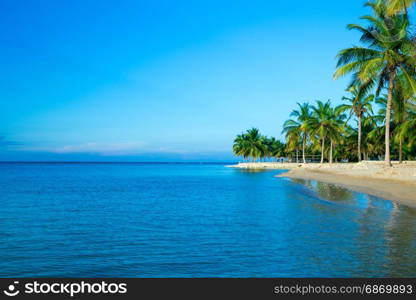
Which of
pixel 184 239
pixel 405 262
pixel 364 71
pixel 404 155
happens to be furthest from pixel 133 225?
pixel 404 155

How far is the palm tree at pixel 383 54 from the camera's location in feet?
83.3

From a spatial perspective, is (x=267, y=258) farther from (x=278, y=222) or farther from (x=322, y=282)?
(x=278, y=222)

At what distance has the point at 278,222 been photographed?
11188 mm

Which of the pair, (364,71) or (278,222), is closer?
(278,222)

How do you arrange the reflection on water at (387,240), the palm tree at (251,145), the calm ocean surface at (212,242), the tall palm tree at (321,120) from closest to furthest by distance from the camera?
1. the reflection on water at (387,240)
2. the calm ocean surface at (212,242)
3. the tall palm tree at (321,120)
4. the palm tree at (251,145)

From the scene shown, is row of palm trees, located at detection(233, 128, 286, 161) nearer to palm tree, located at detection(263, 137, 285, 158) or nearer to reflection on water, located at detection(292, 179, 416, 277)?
palm tree, located at detection(263, 137, 285, 158)

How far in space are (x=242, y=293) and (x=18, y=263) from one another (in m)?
4.29

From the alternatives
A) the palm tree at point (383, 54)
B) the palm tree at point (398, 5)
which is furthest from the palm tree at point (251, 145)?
the palm tree at point (398, 5)

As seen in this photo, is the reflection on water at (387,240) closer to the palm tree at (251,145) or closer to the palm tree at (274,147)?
the palm tree at (251,145)

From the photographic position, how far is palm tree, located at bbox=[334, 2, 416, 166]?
83.3 feet

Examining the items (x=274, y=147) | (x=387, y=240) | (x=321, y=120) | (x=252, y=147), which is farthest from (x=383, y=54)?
(x=274, y=147)

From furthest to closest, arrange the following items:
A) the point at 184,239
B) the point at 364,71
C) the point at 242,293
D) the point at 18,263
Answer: the point at 364,71 < the point at 184,239 < the point at 18,263 < the point at 242,293

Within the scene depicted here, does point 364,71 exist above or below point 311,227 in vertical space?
above

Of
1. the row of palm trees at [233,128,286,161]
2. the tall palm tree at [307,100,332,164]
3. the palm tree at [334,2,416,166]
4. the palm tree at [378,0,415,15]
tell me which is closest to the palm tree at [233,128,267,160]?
the row of palm trees at [233,128,286,161]
